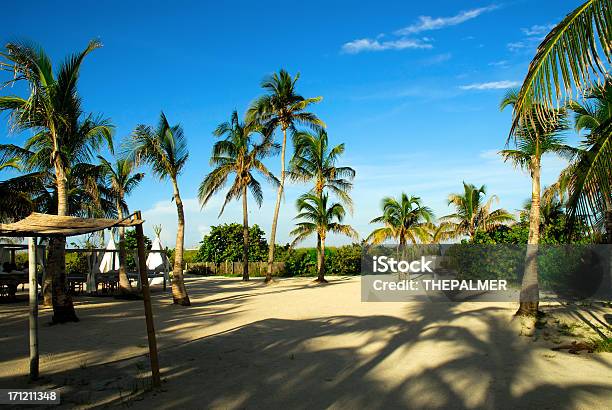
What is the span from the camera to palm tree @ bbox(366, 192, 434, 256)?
2496 centimetres

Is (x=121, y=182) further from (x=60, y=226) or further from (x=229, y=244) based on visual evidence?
(x=229, y=244)

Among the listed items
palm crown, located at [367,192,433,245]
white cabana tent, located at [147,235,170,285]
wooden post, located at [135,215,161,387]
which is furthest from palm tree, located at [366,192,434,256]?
wooden post, located at [135,215,161,387]

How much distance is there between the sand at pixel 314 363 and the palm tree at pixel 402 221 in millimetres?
12172

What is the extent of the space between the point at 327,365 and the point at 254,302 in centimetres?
964

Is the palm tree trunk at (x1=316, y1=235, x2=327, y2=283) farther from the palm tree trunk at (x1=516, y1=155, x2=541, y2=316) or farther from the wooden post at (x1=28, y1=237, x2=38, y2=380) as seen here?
the wooden post at (x1=28, y1=237, x2=38, y2=380)

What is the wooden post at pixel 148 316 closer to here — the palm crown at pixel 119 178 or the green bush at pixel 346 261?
the palm crown at pixel 119 178

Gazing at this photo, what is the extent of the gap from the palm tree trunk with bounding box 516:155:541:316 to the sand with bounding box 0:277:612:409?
2.49ft

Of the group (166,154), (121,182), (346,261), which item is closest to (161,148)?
(166,154)

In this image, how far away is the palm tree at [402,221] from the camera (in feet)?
81.9

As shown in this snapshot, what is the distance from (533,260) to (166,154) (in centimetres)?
1116

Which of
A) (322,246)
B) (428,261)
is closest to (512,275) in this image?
(428,261)

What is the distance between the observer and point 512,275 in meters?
18.3

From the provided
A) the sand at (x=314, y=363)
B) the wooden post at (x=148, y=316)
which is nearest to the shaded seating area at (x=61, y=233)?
the wooden post at (x=148, y=316)

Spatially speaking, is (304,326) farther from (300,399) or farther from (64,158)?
(64,158)
